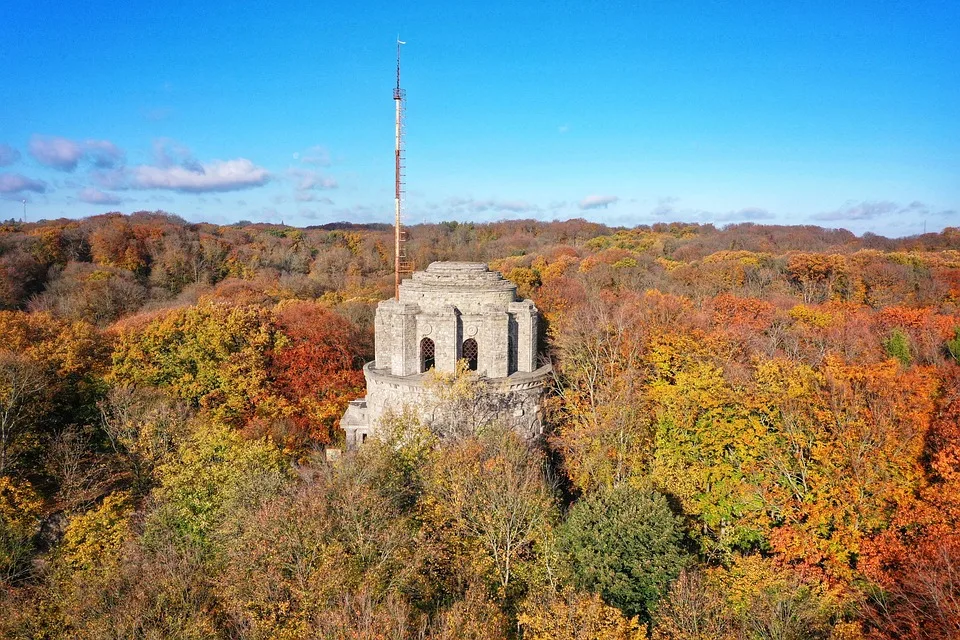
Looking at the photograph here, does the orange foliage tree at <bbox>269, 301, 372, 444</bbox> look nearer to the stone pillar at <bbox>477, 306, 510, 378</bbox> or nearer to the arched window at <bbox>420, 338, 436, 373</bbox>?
the arched window at <bbox>420, 338, 436, 373</bbox>

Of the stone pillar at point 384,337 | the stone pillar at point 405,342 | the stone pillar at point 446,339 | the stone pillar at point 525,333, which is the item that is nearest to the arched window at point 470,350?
the stone pillar at point 446,339

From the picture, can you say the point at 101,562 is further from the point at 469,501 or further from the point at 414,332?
the point at 414,332

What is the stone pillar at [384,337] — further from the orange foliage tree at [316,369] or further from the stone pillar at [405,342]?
the orange foliage tree at [316,369]

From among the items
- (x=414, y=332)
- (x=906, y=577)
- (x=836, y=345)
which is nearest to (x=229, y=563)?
(x=414, y=332)

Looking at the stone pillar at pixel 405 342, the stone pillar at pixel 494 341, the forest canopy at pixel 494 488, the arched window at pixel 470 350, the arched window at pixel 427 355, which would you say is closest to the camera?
the forest canopy at pixel 494 488

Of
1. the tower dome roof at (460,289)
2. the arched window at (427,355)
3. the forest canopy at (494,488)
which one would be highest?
the tower dome roof at (460,289)

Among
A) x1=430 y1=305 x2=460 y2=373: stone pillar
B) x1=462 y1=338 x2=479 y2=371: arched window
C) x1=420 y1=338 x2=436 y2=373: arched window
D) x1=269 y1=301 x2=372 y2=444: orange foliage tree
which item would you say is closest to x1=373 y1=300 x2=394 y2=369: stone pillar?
x1=420 y1=338 x2=436 y2=373: arched window

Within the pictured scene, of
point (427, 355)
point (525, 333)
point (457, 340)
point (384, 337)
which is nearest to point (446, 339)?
point (457, 340)
